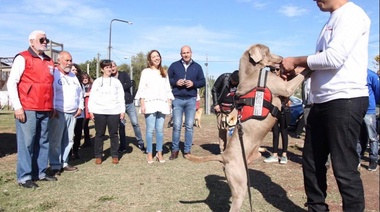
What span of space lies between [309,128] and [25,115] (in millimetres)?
3915

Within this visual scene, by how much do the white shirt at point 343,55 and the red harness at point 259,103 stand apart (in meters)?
0.52

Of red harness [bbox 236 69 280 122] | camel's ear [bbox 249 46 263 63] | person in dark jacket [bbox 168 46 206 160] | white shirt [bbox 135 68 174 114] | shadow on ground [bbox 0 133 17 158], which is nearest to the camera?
red harness [bbox 236 69 280 122]

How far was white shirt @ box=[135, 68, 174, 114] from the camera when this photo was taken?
21.0ft

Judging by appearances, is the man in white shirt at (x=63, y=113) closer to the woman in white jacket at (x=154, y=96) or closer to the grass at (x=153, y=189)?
the grass at (x=153, y=189)

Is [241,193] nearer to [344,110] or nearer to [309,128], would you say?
[309,128]

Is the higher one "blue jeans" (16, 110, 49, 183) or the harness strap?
the harness strap

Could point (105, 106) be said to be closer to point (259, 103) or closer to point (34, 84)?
point (34, 84)

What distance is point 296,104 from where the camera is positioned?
12430 millimetres

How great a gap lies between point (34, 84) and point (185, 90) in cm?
293

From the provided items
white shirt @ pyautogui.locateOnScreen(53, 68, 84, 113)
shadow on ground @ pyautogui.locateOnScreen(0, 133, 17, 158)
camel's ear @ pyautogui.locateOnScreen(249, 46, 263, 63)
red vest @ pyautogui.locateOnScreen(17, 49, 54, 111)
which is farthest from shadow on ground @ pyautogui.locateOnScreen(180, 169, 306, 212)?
shadow on ground @ pyautogui.locateOnScreen(0, 133, 17, 158)

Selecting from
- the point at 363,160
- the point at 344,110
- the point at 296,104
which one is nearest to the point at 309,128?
the point at 344,110

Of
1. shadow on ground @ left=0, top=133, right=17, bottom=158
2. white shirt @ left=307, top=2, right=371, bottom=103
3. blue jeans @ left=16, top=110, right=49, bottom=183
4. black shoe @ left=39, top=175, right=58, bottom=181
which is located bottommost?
shadow on ground @ left=0, top=133, right=17, bottom=158

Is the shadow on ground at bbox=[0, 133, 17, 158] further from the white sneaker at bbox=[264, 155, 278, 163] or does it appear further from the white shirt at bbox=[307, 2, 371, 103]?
the white shirt at bbox=[307, 2, 371, 103]

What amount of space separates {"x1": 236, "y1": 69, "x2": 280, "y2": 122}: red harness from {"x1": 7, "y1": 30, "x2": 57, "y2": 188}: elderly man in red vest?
3.19 m
